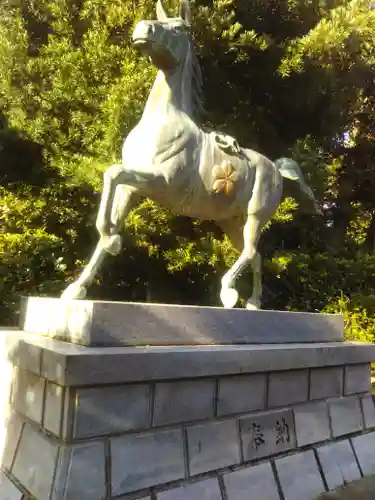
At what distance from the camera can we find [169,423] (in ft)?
8.52

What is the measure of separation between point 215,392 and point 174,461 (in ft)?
1.51

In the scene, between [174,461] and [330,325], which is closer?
[174,461]

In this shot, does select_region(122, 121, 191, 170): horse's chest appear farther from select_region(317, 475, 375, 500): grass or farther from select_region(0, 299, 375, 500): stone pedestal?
select_region(317, 475, 375, 500): grass

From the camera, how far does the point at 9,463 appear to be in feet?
8.66

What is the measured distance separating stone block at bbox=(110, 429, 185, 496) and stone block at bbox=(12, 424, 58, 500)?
0.97 ft

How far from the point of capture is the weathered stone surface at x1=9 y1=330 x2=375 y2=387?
2262mm

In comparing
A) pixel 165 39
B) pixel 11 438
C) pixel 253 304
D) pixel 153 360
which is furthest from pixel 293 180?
pixel 11 438

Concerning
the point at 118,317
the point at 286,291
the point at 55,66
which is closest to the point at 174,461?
the point at 118,317

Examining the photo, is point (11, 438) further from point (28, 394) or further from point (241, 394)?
point (241, 394)

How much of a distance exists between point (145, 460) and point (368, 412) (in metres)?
2.35

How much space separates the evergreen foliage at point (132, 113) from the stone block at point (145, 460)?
13.0ft

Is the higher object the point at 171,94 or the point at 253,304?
the point at 171,94

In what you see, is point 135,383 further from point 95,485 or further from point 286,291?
point 286,291

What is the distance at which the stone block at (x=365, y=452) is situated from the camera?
3688 millimetres
